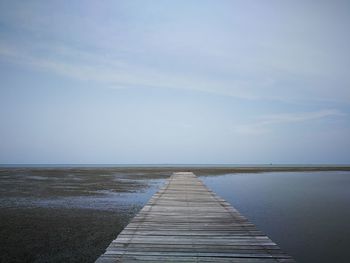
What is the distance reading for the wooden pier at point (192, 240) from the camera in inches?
204

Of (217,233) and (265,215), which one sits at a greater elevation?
(217,233)

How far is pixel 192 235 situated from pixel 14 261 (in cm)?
486

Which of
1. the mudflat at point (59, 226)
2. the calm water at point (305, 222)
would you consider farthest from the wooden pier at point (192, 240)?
the calm water at point (305, 222)

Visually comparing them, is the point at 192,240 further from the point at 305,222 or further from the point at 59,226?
the point at 305,222

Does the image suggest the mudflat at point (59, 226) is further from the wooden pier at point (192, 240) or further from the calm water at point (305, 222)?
the calm water at point (305, 222)

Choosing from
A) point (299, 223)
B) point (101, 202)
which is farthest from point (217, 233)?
point (101, 202)

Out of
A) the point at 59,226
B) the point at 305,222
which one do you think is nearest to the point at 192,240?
the point at 59,226

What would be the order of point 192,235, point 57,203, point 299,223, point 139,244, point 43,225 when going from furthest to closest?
point 57,203 → point 299,223 → point 43,225 → point 192,235 → point 139,244

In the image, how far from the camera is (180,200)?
1235 cm

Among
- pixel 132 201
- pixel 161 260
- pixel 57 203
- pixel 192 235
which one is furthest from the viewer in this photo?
pixel 132 201

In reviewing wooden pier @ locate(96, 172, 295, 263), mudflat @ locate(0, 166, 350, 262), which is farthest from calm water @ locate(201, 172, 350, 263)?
mudflat @ locate(0, 166, 350, 262)

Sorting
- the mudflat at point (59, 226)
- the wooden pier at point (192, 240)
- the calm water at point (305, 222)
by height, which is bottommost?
the calm water at point (305, 222)

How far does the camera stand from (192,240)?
6234 millimetres

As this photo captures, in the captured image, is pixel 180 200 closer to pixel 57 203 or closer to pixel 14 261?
pixel 14 261
